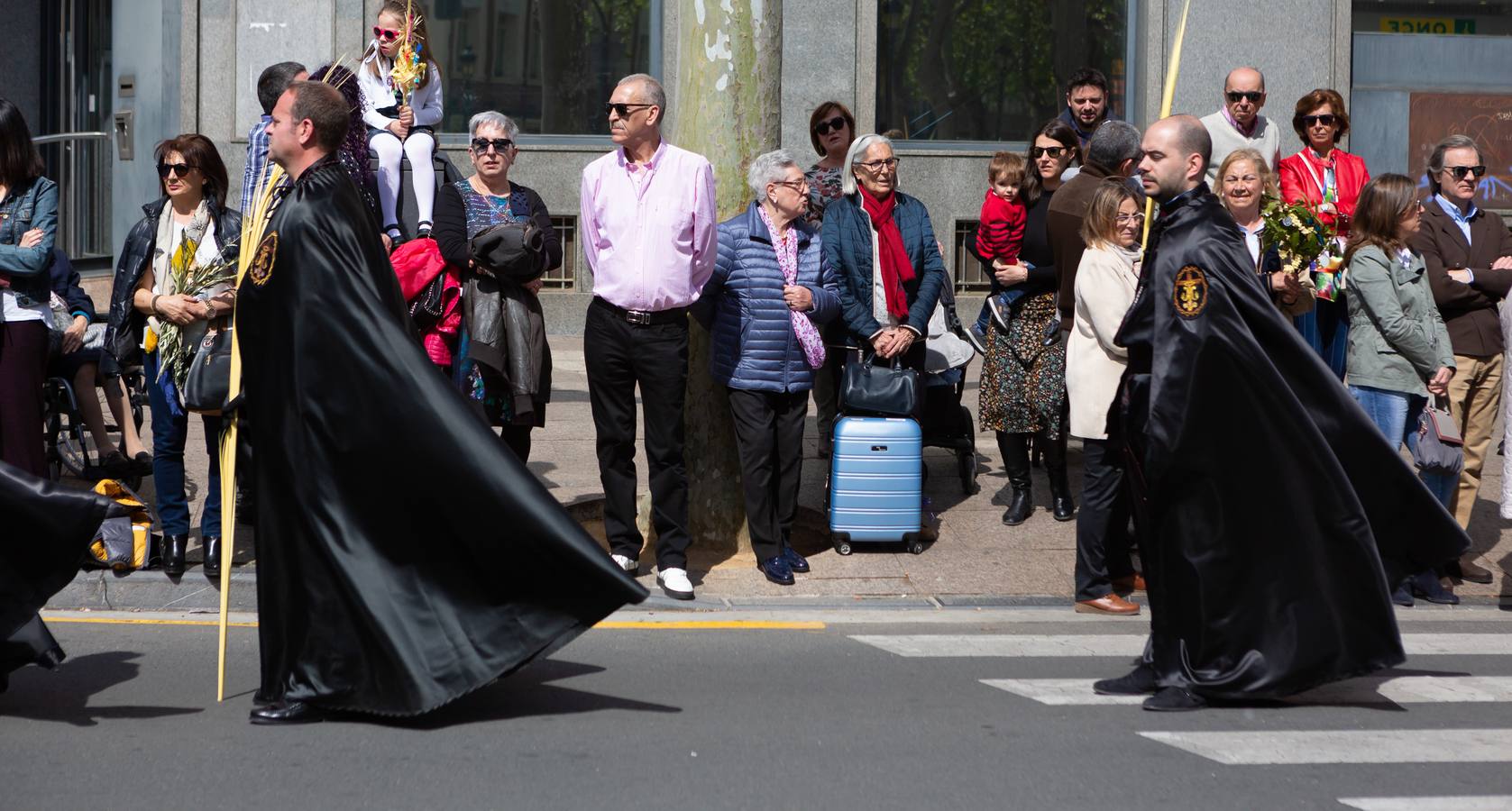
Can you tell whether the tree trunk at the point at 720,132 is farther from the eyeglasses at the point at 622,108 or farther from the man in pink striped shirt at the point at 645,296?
the eyeglasses at the point at 622,108

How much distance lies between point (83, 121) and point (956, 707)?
15.9m

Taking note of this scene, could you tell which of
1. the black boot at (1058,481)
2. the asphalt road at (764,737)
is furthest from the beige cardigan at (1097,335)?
the black boot at (1058,481)

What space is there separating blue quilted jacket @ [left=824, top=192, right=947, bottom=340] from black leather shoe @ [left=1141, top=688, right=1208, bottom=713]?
10.7 ft

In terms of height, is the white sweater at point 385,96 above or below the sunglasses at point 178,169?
above

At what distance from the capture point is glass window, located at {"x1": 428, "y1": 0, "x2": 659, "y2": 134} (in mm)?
16828

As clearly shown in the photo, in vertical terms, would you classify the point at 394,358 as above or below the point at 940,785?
above

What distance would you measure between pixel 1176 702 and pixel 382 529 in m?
2.67

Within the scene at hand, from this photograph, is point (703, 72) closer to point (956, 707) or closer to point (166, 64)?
point (956, 707)

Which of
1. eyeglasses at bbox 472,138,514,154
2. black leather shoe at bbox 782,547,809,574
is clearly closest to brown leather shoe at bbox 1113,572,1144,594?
black leather shoe at bbox 782,547,809,574

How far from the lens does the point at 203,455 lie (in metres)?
10.6

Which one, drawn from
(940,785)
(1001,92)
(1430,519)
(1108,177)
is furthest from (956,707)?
(1001,92)

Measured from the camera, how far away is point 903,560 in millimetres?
8977

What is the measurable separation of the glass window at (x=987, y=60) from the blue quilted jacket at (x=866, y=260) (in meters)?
7.61

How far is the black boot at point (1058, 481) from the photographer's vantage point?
9.65m
